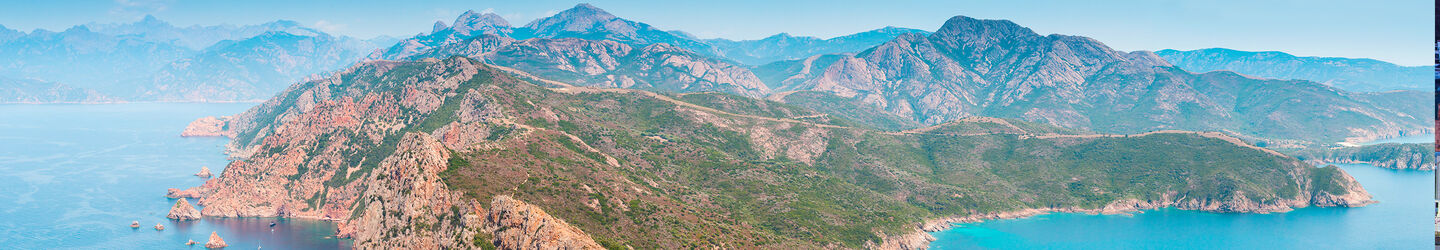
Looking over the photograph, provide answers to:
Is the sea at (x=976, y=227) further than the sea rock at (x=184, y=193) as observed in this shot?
No

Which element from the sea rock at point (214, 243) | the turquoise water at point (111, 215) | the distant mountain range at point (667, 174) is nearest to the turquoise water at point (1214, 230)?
the distant mountain range at point (667, 174)

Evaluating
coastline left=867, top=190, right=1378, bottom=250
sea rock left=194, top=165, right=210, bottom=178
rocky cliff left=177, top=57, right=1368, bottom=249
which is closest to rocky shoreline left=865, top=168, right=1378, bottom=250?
coastline left=867, top=190, right=1378, bottom=250

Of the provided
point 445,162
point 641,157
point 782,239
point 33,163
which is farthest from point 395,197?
point 33,163

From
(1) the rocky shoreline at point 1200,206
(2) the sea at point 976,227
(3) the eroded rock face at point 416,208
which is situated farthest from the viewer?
(1) the rocky shoreline at point 1200,206

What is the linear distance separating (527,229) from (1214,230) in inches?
4709

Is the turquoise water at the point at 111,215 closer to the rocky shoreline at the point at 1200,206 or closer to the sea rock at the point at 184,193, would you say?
the sea rock at the point at 184,193

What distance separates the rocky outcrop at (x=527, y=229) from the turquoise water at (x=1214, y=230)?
2751 inches

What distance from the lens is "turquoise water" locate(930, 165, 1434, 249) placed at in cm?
11825

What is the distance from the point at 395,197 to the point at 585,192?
19709 mm

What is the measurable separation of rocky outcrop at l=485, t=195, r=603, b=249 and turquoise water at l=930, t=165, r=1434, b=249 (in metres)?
69.9

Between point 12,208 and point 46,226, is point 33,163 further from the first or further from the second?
point 46,226

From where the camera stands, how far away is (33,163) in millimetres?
188250

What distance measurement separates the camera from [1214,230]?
5074 inches

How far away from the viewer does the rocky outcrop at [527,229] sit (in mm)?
62781
